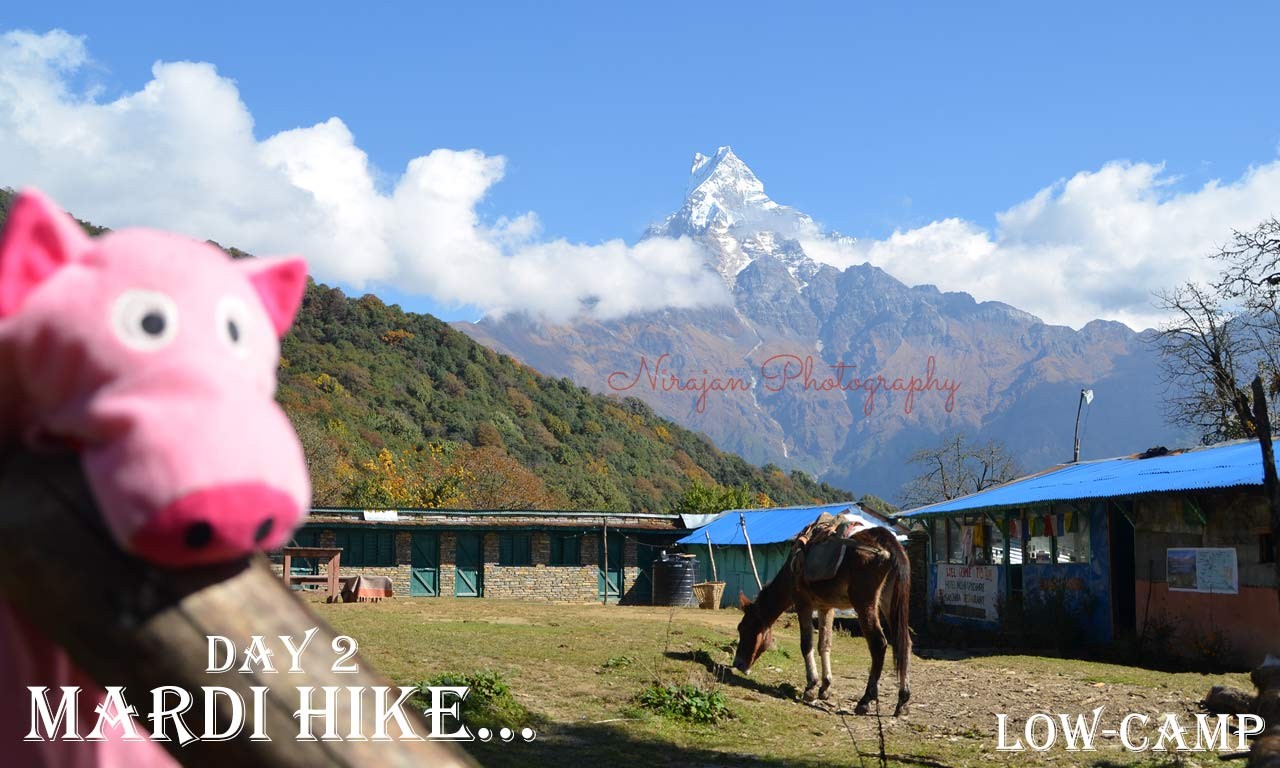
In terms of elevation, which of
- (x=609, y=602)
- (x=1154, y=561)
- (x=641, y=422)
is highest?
(x=641, y=422)

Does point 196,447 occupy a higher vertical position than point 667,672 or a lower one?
higher

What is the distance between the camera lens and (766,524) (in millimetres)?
32812

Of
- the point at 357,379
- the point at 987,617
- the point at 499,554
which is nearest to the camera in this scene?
the point at 987,617

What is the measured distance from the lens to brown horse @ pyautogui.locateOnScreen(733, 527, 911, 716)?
11.2 m

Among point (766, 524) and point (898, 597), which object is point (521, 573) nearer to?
point (766, 524)

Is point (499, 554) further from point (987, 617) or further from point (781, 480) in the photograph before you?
point (781, 480)

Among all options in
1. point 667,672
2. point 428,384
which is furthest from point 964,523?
point 428,384

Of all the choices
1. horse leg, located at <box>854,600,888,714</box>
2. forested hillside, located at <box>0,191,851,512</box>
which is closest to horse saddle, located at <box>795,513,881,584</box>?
horse leg, located at <box>854,600,888,714</box>

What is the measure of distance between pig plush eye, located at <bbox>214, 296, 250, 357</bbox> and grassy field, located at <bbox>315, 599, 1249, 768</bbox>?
5.59m

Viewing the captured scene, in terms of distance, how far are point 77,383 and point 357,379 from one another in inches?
2412

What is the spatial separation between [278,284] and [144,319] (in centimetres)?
28

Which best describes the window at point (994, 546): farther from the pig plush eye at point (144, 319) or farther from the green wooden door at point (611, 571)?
the pig plush eye at point (144, 319)

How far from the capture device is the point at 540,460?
65.0m

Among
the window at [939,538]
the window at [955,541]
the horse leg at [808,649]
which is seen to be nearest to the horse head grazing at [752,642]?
the horse leg at [808,649]
